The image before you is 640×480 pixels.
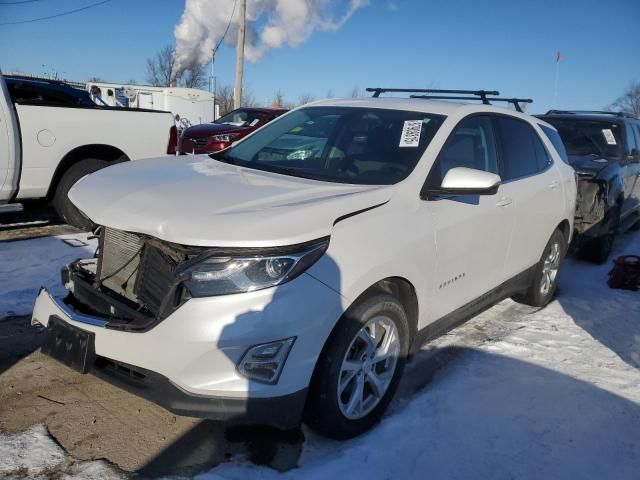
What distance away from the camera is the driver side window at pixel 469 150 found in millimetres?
3273

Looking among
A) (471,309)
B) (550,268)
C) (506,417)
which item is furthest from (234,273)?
(550,268)

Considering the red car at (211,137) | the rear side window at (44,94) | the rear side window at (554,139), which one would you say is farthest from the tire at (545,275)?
the red car at (211,137)

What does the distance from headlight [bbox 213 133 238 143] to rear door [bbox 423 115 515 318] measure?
25.9ft

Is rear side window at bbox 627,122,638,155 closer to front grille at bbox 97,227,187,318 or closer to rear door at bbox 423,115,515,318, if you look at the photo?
rear door at bbox 423,115,515,318

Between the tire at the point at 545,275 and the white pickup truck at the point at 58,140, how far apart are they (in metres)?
4.40

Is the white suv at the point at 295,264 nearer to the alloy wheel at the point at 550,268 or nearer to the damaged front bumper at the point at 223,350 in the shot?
the damaged front bumper at the point at 223,350

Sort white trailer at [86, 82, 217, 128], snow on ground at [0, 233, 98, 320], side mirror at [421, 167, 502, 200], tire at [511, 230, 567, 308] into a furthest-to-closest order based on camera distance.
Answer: white trailer at [86, 82, 217, 128] → tire at [511, 230, 567, 308] → snow on ground at [0, 233, 98, 320] → side mirror at [421, 167, 502, 200]

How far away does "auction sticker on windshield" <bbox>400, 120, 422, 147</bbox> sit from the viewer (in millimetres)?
3354

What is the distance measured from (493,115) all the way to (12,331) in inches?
151

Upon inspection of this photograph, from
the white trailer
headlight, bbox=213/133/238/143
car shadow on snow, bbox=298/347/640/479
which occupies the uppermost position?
the white trailer

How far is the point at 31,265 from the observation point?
16.6ft

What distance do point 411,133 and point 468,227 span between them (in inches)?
27.5

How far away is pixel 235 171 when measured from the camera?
3.37 metres

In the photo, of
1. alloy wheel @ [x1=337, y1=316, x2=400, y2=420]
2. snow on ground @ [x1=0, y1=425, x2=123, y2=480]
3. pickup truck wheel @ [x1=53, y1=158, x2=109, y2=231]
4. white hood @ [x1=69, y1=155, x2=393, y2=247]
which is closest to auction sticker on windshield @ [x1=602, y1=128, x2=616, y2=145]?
white hood @ [x1=69, y1=155, x2=393, y2=247]
